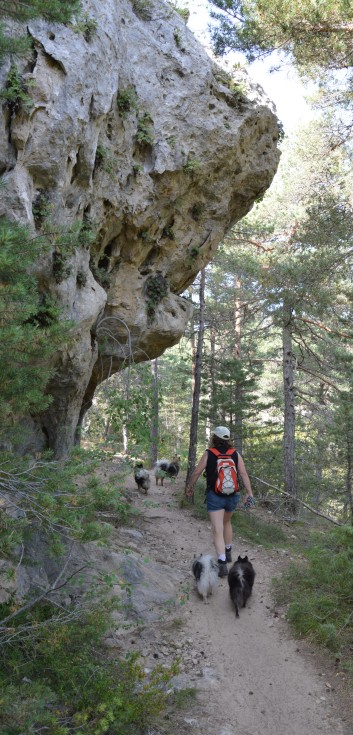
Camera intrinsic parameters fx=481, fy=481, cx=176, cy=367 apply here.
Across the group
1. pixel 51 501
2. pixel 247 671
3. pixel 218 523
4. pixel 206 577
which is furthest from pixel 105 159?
pixel 247 671

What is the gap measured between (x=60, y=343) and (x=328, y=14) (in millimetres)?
7782

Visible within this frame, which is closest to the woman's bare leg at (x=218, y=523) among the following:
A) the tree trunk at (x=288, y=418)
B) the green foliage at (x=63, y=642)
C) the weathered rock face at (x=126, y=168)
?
the green foliage at (x=63, y=642)

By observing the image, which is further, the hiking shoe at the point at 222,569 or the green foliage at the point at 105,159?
the green foliage at the point at 105,159

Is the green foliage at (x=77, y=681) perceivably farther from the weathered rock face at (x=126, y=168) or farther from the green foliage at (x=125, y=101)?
the green foliage at (x=125, y=101)

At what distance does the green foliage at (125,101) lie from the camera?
7973 millimetres

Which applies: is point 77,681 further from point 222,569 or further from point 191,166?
point 191,166

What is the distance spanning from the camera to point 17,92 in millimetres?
5156

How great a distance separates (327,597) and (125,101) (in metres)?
7.99

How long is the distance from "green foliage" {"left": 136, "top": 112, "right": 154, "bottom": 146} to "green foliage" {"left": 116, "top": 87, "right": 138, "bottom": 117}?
0.32 metres

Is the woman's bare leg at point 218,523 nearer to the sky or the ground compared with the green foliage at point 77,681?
nearer to the sky

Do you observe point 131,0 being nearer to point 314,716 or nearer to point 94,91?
point 94,91

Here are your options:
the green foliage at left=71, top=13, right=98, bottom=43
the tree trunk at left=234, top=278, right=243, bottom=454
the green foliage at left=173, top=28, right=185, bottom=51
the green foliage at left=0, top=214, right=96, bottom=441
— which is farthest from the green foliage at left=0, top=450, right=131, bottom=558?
the tree trunk at left=234, top=278, right=243, bottom=454

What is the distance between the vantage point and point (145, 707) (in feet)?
12.8

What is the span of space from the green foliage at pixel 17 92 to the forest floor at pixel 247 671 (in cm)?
459
